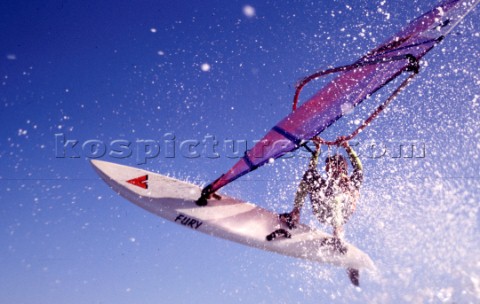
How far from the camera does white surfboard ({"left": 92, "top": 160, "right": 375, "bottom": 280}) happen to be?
630cm

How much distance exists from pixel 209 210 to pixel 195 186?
2.73 ft

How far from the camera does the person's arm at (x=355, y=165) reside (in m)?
6.32

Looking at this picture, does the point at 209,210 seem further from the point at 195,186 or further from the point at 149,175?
the point at 149,175

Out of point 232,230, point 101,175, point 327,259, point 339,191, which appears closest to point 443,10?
point 339,191

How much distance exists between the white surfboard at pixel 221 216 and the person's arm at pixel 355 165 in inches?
48.0

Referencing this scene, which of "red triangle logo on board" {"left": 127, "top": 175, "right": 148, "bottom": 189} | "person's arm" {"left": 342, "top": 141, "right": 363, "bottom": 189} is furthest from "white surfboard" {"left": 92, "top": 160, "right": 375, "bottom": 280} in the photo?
"person's arm" {"left": 342, "top": 141, "right": 363, "bottom": 189}

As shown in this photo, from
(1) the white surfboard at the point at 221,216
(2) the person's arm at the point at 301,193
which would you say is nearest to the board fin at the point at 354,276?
(1) the white surfboard at the point at 221,216

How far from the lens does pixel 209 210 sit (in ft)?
21.8

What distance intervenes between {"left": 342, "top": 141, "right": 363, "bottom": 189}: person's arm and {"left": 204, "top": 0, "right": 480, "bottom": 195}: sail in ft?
2.63

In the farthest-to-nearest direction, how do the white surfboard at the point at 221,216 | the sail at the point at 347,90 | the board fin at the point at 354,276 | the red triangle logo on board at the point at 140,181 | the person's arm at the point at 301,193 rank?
the red triangle logo on board at the point at 140,181, the board fin at the point at 354,276, the white surfboard at the point at 221,216, the person's arm at the point at 301,193, the sail at the point at 347,90

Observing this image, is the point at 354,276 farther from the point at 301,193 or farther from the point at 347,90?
the point at 347,90

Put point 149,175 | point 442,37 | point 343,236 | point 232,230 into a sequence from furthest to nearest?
point 149,175 < point 343,236 < point 232,230 < point 442,37

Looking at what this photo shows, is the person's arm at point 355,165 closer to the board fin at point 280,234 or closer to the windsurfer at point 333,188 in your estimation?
the windsurfer at point 333,188

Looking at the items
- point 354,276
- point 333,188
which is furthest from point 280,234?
point 354,276
